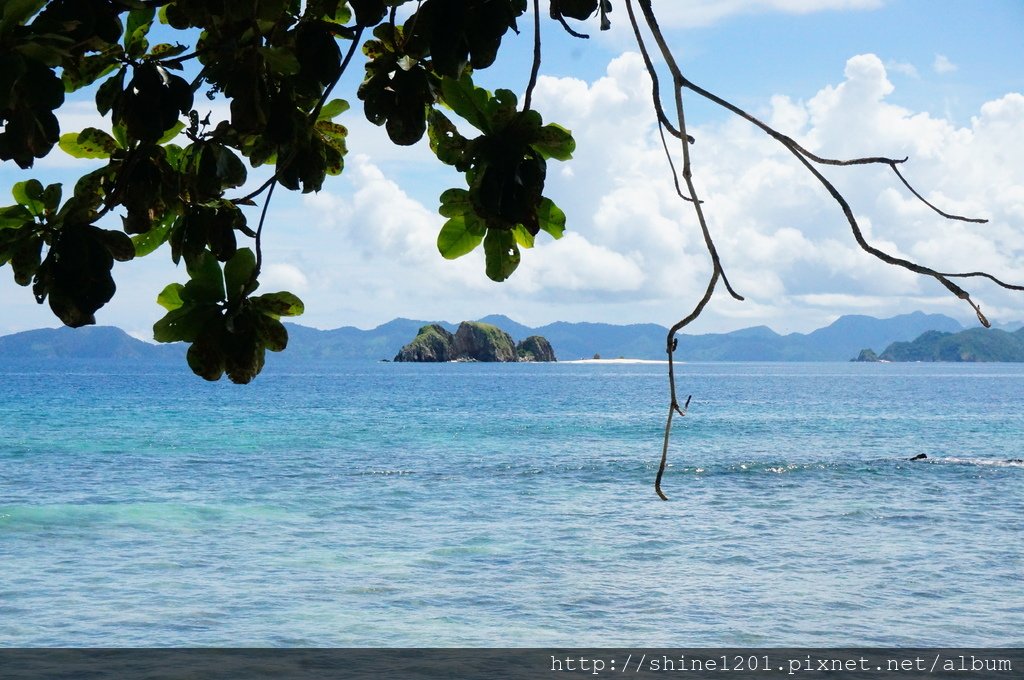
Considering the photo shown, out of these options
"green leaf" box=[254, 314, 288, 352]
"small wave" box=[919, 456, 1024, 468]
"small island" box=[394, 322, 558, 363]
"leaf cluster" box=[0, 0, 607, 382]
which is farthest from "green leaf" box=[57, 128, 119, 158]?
"small island" box=[394, 322, 558, 363]

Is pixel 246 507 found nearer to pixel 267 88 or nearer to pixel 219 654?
pixel 219 654

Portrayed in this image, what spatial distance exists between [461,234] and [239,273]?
320 millimetres

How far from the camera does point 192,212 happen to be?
1.55 meters

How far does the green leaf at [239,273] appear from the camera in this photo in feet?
4.52

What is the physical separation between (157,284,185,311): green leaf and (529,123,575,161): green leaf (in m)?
0.52

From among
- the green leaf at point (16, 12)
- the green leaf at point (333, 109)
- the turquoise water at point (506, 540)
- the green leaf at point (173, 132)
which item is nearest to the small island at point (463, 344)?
the turquoise water at point (506, 540)

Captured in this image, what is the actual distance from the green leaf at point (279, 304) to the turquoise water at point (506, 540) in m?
10.8

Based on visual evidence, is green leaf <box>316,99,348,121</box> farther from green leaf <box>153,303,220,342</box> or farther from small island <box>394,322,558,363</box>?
small island <box>394,322,558,363</box>

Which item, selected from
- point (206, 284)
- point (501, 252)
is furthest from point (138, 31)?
point (501, 252)

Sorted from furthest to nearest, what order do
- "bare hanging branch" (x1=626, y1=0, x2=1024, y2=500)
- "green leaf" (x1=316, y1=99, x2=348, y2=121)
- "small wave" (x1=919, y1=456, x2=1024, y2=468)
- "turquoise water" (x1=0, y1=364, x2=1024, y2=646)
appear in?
"small wave" (x1=919, y1=456, x2=1024, y2=468)
"turquoise water" (x1=0, y1=364, x2=1024, y2=646)
"green leaf" (x1=316, y1=99, x2=348, y2=121)
"bare hanging branch" (x1=626, y1=0, x2=1024, y2=500)

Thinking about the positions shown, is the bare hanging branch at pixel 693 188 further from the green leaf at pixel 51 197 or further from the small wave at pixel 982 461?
the small wave at pixel 982 461

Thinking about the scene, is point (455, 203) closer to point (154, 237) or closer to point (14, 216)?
point (154, 237)

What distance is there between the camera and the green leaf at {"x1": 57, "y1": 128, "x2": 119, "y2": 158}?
1.52m

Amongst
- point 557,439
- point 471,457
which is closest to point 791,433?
point 557,439
